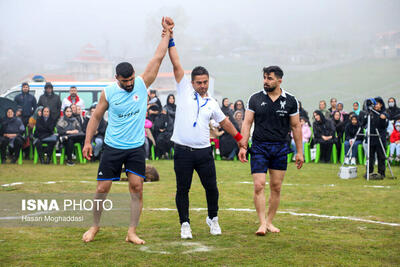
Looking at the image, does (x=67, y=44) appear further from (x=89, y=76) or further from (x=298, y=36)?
(x=298, y=36)

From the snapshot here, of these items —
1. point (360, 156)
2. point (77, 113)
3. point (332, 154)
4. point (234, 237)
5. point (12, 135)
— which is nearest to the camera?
point (234, 237)

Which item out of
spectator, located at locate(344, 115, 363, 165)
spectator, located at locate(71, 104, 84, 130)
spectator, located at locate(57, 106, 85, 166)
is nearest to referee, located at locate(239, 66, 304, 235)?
spectator, located at locate(57, 106, 85, 166)

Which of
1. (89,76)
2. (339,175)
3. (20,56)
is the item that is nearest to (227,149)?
(339,175)

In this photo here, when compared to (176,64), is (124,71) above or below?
below

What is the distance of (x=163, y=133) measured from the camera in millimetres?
19859

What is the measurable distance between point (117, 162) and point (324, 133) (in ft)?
45.3

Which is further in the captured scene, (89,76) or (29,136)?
(89,76)

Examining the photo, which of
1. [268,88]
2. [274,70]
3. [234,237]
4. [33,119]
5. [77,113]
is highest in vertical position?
[274,70]

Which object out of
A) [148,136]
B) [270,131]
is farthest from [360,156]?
[270,131]

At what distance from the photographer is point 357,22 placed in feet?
459

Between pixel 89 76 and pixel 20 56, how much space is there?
18.0 metres

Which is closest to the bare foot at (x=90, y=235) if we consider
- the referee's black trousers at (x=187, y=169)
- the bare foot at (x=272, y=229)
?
the referee's black trousers at (x=187, y=169)

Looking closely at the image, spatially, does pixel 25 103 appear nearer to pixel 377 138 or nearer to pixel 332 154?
pixel 332 154

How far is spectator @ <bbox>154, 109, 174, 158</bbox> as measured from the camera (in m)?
19.8
